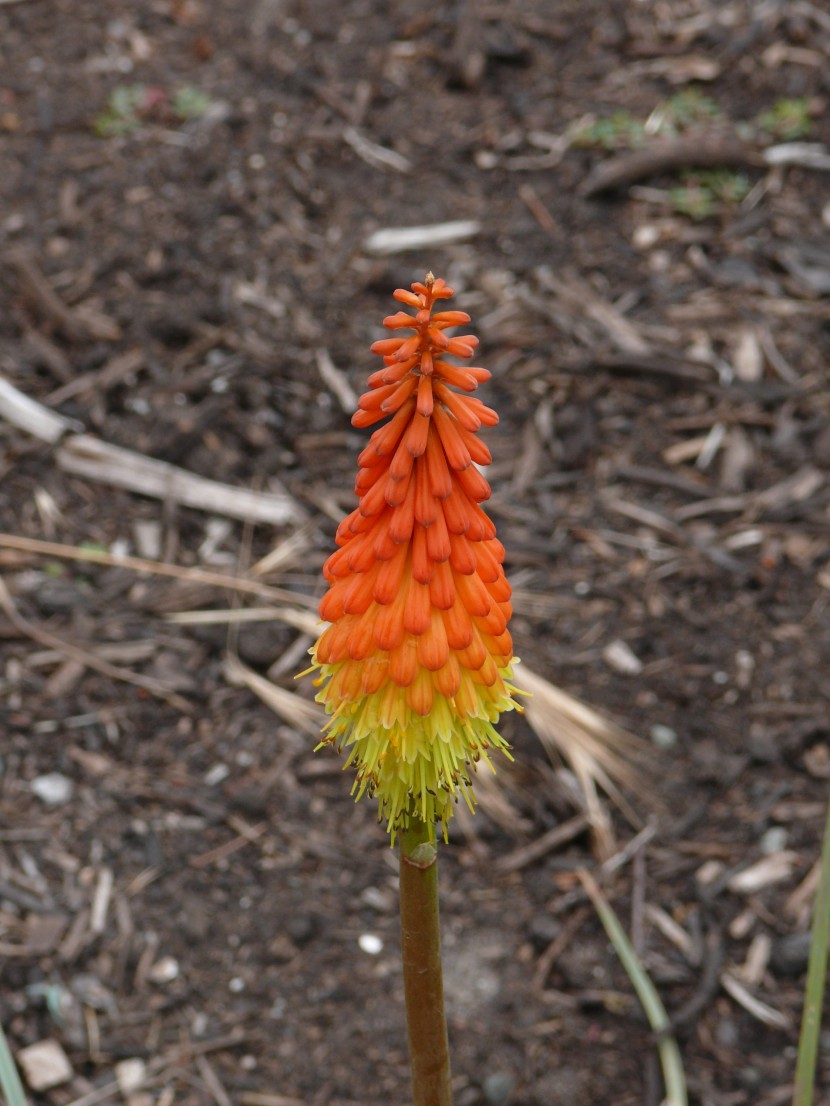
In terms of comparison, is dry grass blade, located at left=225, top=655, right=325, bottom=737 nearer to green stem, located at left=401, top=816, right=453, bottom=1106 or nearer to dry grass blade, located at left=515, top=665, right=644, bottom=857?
dry grass blade, located at left=515, top=665, right=644, bottom=857

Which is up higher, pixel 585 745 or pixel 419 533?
pixel 419 533

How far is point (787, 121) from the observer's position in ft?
22.3

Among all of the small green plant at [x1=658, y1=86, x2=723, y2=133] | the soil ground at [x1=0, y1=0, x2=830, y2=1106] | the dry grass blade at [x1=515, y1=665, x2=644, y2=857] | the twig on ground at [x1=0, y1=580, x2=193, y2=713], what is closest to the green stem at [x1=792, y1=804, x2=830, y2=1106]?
the soil ground at [x1=0, y1=0, x2=830, y2=1106]

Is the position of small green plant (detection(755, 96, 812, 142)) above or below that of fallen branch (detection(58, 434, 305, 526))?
above

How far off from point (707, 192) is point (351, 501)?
9.05 ft

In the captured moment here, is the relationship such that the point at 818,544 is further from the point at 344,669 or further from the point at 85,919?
the point at 344,669

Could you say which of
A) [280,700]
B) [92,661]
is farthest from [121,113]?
[280,700]

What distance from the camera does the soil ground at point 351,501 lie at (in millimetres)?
4148

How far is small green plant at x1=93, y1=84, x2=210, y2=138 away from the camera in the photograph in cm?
677

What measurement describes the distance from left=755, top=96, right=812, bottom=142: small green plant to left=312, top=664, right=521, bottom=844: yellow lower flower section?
5474mm

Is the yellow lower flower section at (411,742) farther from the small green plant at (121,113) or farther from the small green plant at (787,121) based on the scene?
the small green plant at (787,121)

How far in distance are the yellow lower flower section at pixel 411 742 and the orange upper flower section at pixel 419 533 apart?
0.12 feet

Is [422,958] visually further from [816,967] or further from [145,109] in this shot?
[145,109]

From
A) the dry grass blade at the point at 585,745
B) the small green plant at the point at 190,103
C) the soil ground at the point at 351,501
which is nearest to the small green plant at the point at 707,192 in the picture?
the soil ground at the point at 351,501
